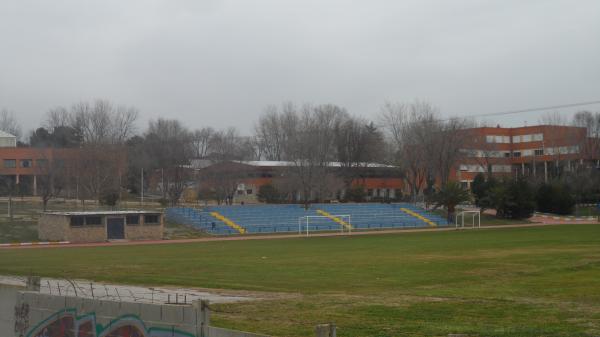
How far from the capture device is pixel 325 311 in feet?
65.2

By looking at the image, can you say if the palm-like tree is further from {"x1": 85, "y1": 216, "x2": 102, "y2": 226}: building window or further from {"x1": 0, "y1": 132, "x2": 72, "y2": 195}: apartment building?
{"x1": 0, "y1": 132, "x2": 72, "y2": 195}: apartment building

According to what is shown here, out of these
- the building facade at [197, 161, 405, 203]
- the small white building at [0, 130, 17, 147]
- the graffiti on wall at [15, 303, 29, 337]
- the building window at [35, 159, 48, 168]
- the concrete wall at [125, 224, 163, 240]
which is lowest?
the concrete wall at [125, 224, 163, 240]

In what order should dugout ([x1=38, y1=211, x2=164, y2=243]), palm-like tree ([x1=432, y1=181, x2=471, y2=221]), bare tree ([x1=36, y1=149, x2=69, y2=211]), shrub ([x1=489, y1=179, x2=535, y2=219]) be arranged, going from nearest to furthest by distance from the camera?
dugout ([x1=38, y1=211, x2=164, y2=243])
palm-like tree ([x1=432, y1=181, x2=471, y2=221])
shrub ([x1=489, y1=179, x2=535, y2=219])
bare tree ([x1=36, y1=149, x2=69, y2=211])

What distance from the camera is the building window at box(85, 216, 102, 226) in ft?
217

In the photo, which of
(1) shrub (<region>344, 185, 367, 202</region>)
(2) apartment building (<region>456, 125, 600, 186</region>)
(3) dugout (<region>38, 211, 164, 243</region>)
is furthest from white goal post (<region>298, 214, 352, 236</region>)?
(2) apartment building (<region>456, 125, 600, 186</region>)

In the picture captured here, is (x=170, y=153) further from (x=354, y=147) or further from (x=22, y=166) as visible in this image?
(x=354, y=147)

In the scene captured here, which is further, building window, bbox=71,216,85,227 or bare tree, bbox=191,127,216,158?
bare tree, bbox=191,127,216,158

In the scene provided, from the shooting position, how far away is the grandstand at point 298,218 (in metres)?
79.0

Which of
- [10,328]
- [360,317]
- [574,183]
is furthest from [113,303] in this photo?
[574,183]

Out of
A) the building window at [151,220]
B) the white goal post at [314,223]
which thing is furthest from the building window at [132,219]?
the white goal post at [314,223]

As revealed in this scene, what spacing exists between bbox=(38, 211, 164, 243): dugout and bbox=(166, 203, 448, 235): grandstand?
23.4 feet

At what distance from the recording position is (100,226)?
219 feet

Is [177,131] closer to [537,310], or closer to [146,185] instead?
[146,185]

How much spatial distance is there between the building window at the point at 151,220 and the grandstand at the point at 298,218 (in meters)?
6.41
